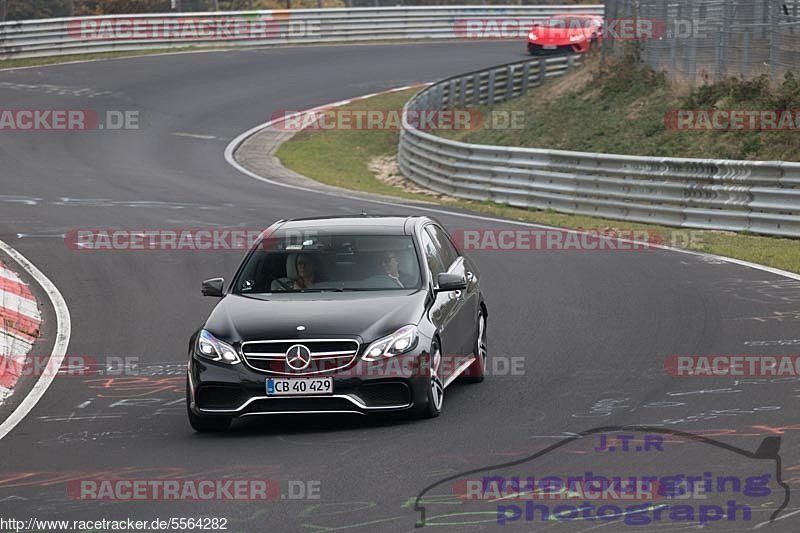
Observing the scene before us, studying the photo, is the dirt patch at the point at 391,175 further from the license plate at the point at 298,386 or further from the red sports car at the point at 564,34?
the license plate at the point at 298,386

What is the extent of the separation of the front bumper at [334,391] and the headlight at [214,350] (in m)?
0.05

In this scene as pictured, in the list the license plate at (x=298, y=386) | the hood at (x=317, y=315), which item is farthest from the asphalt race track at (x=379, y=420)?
the hood at (x=317, y=315)

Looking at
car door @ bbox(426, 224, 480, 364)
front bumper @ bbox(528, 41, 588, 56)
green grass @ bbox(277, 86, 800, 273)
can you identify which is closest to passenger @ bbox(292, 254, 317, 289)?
car door @ bbox(426, 224, 480, 364)

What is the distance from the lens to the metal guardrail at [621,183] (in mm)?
21344

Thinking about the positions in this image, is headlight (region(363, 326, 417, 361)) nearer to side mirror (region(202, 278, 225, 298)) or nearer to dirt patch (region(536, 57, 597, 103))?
side mirror (region(202, 278, 225, 298))

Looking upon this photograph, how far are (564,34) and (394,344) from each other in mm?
38497

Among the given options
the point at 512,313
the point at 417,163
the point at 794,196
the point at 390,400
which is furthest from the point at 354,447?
the point at 417,163

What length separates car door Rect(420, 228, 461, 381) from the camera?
10477 mm

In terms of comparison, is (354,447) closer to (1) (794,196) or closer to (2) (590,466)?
(2) (590,466)

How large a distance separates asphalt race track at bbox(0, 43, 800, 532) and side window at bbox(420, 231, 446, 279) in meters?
1.00

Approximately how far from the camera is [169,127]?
38.0m

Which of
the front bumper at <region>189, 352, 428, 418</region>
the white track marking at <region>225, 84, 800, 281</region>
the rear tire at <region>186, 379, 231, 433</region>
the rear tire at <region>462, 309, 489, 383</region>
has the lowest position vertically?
the white track marking at <region>225, 84, 800, 281</region>

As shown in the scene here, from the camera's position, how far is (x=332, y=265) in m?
11.0

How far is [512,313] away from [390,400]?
5028mm
